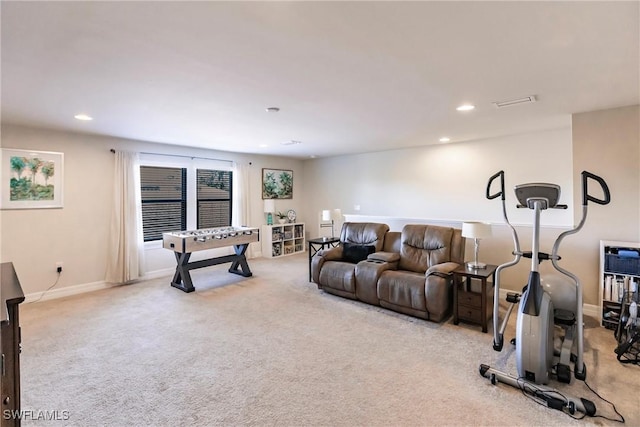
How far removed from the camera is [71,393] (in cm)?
225

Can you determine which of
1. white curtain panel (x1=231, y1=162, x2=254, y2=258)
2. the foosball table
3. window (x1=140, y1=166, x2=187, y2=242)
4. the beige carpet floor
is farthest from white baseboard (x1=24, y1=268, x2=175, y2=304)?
white curtain panel (x1=231, y1=162, x2=254, y2=258)

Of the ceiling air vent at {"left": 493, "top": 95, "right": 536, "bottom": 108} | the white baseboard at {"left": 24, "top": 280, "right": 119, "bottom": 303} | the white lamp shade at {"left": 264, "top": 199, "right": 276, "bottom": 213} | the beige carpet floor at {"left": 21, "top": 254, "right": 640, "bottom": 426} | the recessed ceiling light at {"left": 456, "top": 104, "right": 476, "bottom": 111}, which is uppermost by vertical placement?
the recessed ceiling light at {"left": 456, "top": 104, "right": 476, "bottom": 111}

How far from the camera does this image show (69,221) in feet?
14.7

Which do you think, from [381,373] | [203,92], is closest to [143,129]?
[203,92]

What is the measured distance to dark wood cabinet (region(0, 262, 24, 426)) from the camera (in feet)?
3.98

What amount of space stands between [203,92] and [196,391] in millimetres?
2441

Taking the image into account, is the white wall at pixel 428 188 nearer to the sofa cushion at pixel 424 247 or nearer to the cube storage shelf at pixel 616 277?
the cube storage shelf at pixel 616 277

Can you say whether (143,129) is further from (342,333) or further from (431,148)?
(431,148)

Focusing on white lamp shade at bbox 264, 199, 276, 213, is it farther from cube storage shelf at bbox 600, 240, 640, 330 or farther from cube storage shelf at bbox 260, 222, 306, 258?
cube storage shelf at bbox 600, 240, 640, 330

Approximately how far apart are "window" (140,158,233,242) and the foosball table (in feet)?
2.83

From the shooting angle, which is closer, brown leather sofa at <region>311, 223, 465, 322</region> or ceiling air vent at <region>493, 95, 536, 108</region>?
ceiling air vent at <region>493, 95, 536, 108</region>

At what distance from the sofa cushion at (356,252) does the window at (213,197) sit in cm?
312

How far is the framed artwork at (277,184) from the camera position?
23.8 feet

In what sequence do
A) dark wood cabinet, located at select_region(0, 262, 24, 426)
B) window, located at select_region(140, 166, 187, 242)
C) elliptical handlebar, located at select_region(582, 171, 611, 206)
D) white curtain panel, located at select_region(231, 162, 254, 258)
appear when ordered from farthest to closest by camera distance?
white curtain panel, located at select_region(231, 162, 254, 258), window, located at select_region(140, 166, 187, 242), elliptical handlebar, located at select_region(582, 171, 611, 206), dark wood cabinet, located at select_region(0, 262, 24, 426)
